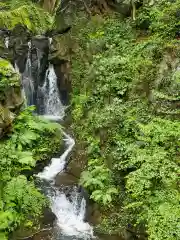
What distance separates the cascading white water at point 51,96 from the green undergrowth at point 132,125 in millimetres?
1322

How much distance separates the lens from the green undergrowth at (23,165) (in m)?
9.02

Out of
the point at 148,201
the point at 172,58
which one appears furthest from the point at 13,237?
the point at 172,58

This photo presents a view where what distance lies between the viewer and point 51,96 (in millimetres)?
17703

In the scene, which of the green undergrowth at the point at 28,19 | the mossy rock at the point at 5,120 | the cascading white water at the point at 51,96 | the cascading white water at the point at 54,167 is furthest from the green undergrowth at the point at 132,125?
the green undergrowth at the point at 28,19

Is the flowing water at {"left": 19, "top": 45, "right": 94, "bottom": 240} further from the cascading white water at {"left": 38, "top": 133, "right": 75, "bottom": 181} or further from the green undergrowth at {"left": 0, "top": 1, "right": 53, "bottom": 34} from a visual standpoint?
the green undergrowth at {"left": 0, "top": 1, "right": 53, "bottom": 34}

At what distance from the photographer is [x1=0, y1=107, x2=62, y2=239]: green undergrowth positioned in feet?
29.6

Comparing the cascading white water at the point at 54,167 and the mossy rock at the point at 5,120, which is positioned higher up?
the mossy rock at the point at 5,120

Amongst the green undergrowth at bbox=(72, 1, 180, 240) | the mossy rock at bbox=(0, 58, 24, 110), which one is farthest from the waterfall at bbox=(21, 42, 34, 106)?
the mossy rock at bbox=(0, 58, 24, 110)

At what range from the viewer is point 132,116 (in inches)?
429

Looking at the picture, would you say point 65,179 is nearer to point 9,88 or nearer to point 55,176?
point 55,176

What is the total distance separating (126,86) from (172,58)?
1.84m

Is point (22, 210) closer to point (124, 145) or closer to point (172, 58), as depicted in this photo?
point (124, 145)

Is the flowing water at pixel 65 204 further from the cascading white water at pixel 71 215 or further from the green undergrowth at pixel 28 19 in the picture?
the green undergrowth at pixel 28 19

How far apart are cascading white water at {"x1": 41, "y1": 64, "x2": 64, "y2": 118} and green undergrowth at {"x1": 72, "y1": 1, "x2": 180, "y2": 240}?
132cm
